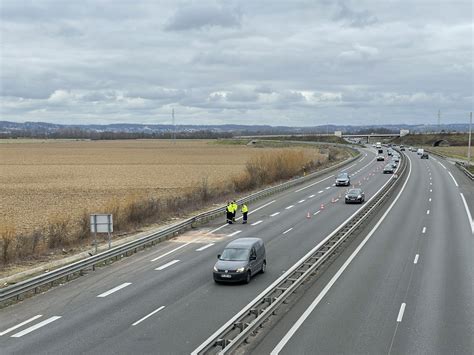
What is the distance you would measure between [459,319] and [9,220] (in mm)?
33063

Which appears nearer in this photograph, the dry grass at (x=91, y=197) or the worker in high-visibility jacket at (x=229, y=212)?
the dry grass at (x=91, y=197)

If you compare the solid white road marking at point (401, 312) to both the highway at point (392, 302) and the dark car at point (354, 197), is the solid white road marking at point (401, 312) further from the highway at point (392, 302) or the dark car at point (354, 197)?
the dark car at point (354, 197)

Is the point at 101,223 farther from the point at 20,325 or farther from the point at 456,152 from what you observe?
the point at 456,152

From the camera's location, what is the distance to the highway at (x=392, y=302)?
14.8 metres

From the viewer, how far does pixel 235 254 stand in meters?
22.7

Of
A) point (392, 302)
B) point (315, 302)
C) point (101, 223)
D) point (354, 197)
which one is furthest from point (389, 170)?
point (315, 302)

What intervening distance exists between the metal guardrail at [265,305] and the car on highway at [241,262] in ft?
5.52

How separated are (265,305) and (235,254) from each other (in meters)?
4.87

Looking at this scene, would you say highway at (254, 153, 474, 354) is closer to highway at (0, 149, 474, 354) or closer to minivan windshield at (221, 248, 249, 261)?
highway at (0, 149, 474, 354)

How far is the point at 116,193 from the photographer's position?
6031cm

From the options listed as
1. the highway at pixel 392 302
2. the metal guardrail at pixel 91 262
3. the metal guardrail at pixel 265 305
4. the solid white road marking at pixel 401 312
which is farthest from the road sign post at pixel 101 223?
the solid white road marking at pixel 401 312

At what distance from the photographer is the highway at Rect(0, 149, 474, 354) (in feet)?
49.9

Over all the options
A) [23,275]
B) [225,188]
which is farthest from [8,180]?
[23,275]

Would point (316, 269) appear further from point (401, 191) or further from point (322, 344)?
point (401, 191)
